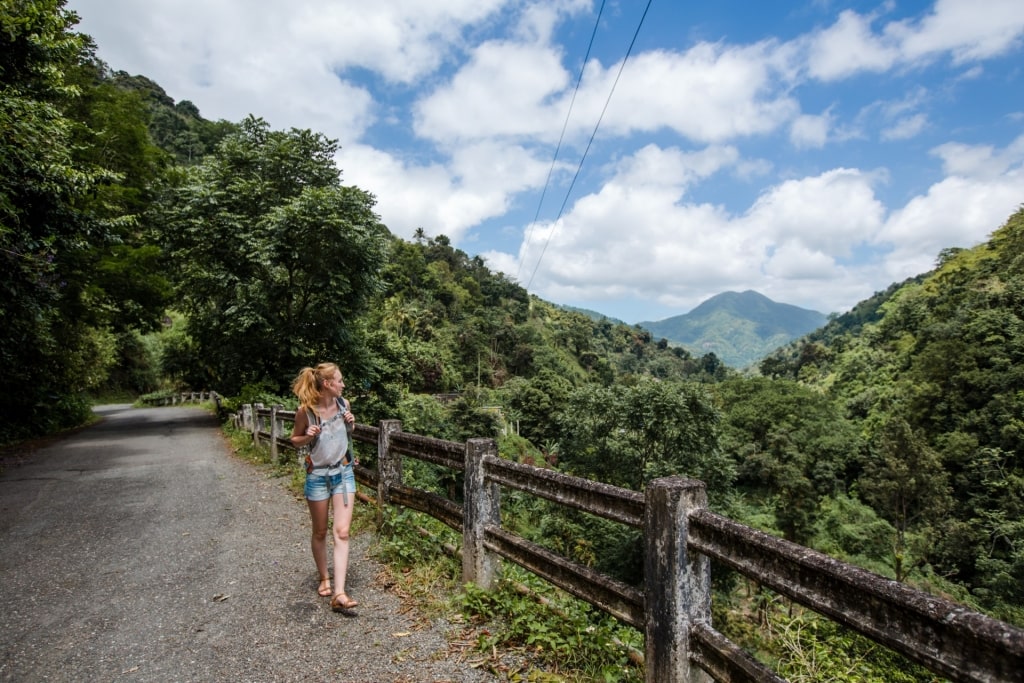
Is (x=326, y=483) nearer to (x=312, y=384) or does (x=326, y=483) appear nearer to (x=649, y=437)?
(x=312, y=384)

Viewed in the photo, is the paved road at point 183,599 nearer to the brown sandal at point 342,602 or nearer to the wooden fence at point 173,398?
the brown sandal at point 342,602

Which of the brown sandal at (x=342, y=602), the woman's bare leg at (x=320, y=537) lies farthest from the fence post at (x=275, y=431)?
the brown sandal at (x=342, y=602)

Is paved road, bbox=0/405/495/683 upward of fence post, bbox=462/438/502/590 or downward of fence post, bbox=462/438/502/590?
downward

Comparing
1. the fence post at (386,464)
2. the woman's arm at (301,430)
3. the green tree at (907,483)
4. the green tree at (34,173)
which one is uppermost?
the green tree at (34,173)

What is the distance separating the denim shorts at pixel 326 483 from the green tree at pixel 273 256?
13.5 meters

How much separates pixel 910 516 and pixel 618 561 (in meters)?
34.6

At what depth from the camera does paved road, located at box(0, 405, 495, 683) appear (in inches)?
129

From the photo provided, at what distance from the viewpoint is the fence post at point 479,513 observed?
4.08m

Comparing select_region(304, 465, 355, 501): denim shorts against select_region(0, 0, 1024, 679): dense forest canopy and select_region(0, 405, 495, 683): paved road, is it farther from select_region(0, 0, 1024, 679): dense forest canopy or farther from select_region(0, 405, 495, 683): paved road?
select_region(0, 0, 1024, 679): dense forest canopy

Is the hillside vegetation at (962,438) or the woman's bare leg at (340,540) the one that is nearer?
the woman's bare leg at (340,540)

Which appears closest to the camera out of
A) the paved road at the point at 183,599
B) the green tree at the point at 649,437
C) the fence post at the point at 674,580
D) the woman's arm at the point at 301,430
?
the fence post at the point at 674,580

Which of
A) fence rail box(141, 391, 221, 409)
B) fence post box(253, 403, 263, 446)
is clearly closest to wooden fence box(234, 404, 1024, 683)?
fence post box(253, 403, 263, 446)

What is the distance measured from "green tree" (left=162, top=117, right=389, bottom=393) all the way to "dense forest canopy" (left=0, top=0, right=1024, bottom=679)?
0.09 m

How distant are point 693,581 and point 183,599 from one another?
165 inches
